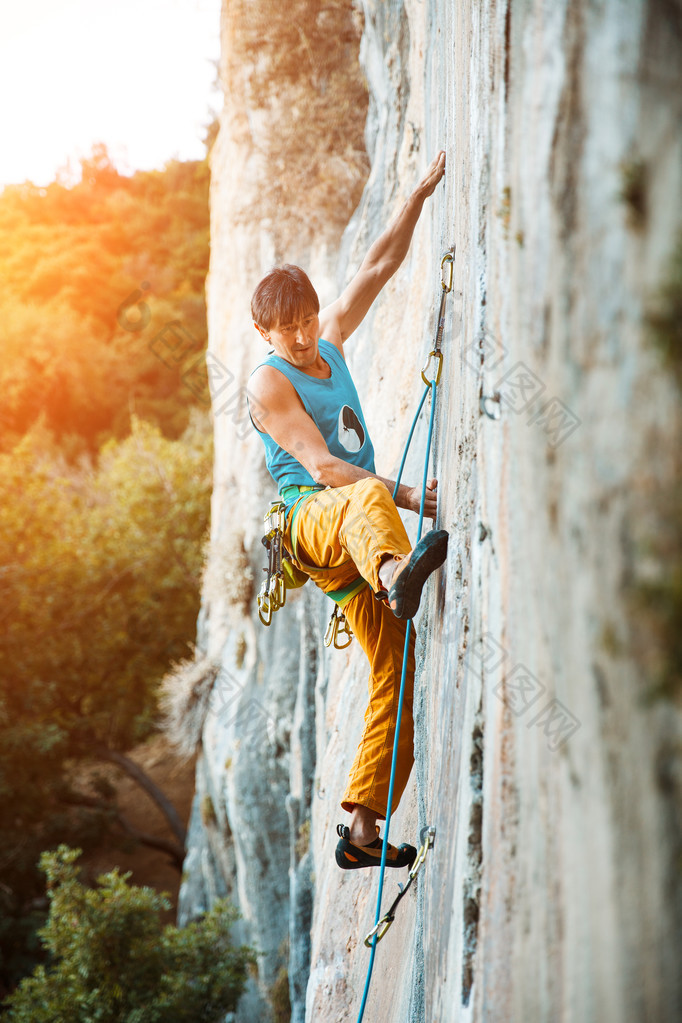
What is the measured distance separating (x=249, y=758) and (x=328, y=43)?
8496 millimetres

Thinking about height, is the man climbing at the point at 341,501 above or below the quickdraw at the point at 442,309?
below

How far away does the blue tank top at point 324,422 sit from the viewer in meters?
3.00

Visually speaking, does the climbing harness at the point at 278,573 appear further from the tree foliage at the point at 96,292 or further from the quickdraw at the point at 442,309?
the tree foliage at the point at 96,292

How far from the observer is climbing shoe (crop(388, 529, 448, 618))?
214cm

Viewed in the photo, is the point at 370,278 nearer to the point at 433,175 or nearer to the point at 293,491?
the point at 433,175

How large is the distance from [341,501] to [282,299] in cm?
95

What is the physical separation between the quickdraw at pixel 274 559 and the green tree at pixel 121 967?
6212 millimetres

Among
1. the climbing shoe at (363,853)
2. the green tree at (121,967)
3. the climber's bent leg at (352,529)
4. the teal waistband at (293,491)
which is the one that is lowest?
the green tree at (121,967)

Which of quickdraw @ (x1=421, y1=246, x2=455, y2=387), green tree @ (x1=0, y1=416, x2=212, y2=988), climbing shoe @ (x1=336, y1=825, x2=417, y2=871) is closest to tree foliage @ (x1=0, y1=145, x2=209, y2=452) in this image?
green tree @ (x1=0, y1=416, x2=212, y2=988)

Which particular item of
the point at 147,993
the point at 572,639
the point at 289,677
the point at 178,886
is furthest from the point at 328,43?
the point at 178,886

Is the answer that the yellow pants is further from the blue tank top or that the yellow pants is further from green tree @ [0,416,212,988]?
green tree @ [0,416,212,988]

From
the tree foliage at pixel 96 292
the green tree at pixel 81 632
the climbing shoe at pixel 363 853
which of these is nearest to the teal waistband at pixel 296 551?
the climbing shoe at pixel 363 853

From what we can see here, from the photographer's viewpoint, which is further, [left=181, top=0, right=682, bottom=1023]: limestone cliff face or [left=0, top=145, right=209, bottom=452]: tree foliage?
[left=0, top=145, right=209, bottom=452]: tree foliage

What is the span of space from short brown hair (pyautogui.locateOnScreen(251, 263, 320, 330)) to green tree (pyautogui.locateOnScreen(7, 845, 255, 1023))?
7.29m
